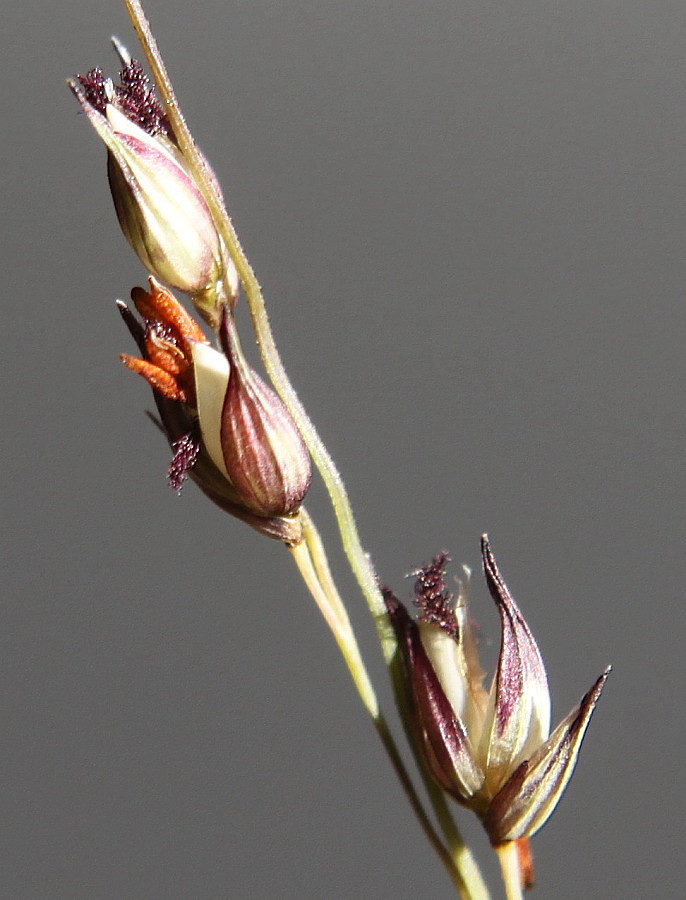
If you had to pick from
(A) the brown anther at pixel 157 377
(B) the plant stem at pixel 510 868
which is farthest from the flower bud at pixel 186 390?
(B) the plant stem at pixel 510 868

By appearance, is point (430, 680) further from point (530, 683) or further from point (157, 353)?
point (157, 353)

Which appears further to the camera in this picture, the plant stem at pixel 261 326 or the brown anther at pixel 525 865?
the brown anther at pixel 525 865

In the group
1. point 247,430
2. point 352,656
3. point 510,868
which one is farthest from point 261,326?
point 510,868

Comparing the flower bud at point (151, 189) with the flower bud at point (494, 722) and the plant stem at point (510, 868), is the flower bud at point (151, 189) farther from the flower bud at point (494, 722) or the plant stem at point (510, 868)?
the plant stem at point (510, 868)

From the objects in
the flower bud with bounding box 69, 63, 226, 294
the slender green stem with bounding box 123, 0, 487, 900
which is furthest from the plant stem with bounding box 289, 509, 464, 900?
the flower bud with bounding box 69, 63, 226, 294

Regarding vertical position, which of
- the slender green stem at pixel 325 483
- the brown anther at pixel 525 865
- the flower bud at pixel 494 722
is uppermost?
the slender green stem at pixel 325 483

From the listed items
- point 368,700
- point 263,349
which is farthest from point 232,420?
point 368,700
